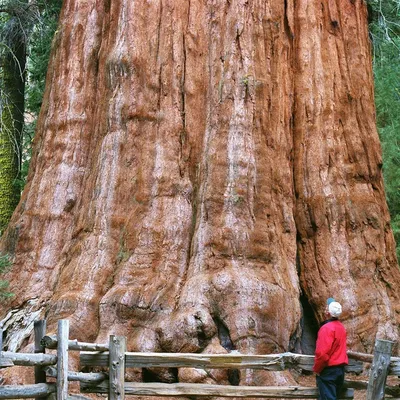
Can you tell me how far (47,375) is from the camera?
28.5 feet

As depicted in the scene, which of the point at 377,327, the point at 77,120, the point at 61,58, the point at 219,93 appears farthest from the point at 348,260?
the point at 61,58

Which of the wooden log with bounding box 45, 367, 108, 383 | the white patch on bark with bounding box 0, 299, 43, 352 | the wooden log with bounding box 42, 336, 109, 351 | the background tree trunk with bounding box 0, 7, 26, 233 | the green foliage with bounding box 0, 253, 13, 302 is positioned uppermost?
the background tree trunk with bounding box 0, 7, 26, 233

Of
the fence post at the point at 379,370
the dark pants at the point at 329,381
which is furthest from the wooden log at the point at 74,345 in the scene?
the fence post at the point at 379,370

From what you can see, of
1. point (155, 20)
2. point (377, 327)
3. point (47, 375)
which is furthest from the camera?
point (155, 20)

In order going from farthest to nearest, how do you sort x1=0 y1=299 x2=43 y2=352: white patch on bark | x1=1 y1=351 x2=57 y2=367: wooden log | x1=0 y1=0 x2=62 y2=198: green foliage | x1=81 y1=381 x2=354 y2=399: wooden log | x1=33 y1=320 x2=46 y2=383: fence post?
x1=0 y1=0 x2=62 y2=198: green foliage < x1=0 y1=299 x2=43 y2=352: white patch on bark < x1=81 y1=381 x2=354 y2=399: wooden log < x1=33 y1=320 x2=46 y2=383: fence post < x1=1 y1=351 x2=57 y2=367: wooden log

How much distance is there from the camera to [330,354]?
861cm

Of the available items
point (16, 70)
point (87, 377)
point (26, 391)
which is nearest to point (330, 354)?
point (87, 377)

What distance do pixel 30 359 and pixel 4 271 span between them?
413 centimetres

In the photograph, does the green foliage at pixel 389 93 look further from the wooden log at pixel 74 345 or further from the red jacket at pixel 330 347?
the wooden log at pixel 74 345

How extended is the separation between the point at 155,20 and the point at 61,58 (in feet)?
6.80

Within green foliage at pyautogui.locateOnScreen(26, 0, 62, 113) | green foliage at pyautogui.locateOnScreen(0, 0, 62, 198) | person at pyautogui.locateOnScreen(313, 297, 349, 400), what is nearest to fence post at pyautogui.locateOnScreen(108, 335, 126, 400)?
person at pyautogui.locateOnScreen(313, 297, 349, 400)

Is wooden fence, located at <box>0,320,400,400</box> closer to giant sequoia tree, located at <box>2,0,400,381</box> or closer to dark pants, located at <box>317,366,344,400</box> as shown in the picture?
dark pants, located at <box>317,366,344,400</box>

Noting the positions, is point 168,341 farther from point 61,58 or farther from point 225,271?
point 61,58

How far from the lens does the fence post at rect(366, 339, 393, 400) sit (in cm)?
892
